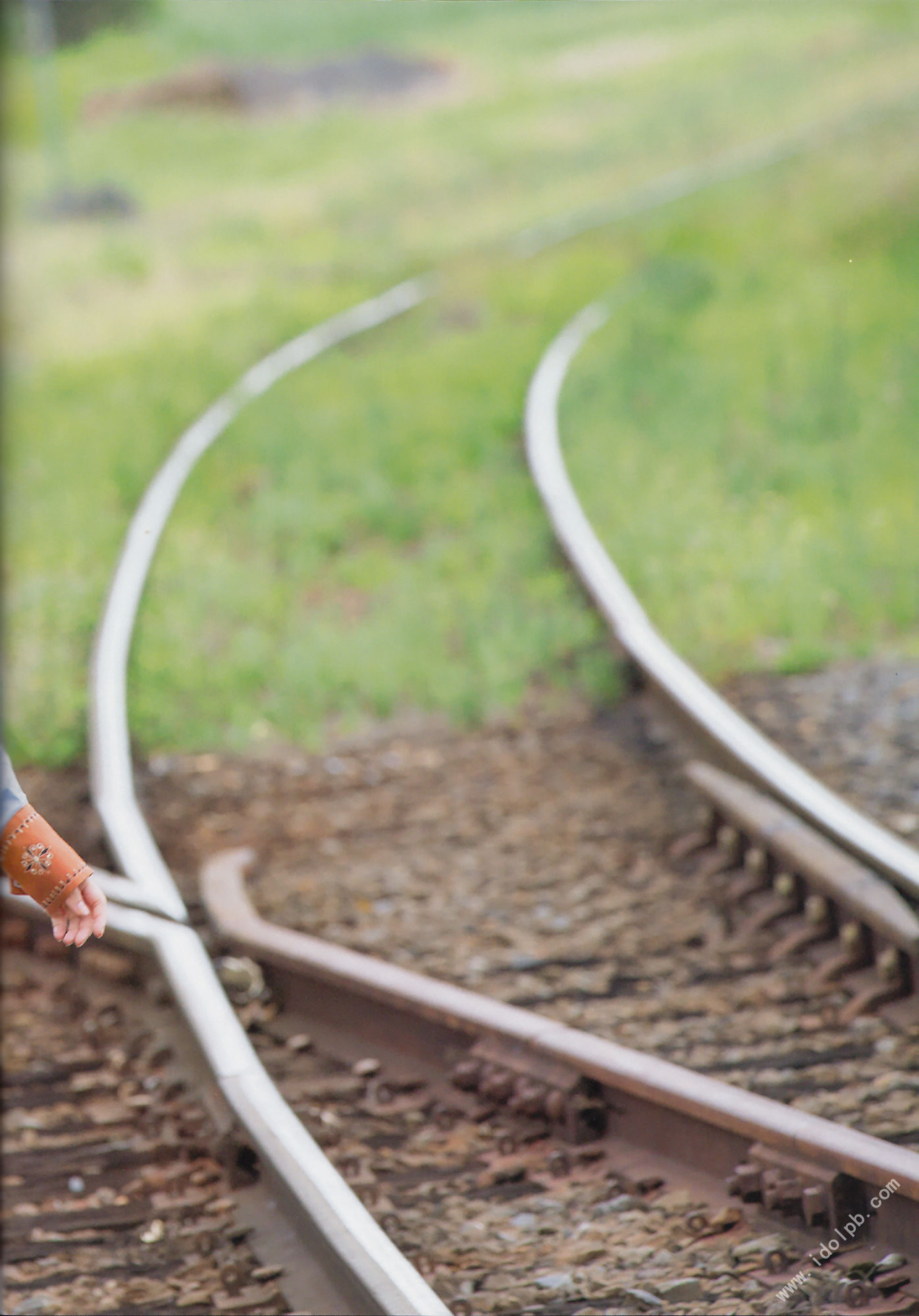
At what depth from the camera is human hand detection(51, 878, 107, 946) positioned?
268 centimetres

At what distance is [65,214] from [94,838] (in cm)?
1510

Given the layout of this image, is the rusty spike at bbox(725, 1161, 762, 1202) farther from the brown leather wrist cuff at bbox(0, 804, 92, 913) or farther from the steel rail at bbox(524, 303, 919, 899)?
the brown leather wrist cuff at bbox(0, 804, 92, 913)

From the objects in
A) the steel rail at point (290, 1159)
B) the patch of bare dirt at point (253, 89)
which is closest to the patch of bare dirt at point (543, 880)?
the steel rail at point (290, 1159)

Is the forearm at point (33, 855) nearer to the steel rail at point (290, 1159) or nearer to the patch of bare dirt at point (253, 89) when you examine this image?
the steel rail at point (290, 1159)

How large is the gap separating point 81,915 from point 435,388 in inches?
336

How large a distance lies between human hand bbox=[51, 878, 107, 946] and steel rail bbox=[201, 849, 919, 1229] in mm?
1141


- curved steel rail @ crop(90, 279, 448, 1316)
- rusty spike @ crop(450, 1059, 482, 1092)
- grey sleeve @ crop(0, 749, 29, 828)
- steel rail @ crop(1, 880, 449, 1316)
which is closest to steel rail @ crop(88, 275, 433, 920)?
curved steel rail @ crop(90, 279, 448, 1316)

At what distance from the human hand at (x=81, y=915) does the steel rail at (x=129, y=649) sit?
175cm

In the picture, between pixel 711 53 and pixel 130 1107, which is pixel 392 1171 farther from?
pixel 711 53

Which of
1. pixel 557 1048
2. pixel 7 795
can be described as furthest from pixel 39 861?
pixel 557 1048

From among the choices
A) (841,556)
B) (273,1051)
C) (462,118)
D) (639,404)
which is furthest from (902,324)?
(462,118)

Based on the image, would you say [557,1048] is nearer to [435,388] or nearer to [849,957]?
[849,957]

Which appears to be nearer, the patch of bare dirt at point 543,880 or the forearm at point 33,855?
the forearm at point 33,855

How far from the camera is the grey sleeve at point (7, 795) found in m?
2.46
